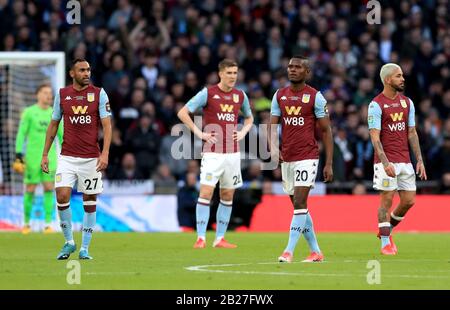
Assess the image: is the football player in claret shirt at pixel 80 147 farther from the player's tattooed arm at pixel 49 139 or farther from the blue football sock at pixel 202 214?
the blue football sock at pixel 202 214

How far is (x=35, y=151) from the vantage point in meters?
21.4

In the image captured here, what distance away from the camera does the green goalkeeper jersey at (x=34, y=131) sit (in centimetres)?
2114

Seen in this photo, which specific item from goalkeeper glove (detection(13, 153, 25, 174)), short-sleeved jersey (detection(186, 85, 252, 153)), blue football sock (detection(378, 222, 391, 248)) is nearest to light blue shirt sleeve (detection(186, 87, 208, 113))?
short-sleeved jersey (detection(186, 85, 252, 153))

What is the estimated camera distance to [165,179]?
2523 centimetres

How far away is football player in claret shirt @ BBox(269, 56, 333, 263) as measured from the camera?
46.8ft

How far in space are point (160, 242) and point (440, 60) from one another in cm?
1264

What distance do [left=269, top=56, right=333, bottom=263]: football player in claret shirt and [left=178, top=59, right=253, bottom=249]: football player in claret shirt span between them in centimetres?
318

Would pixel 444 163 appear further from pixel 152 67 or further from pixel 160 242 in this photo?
pixel 160 242

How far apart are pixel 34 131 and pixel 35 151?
0.37m

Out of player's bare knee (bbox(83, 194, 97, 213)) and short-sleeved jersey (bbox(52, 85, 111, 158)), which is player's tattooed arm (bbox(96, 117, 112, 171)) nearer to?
short-sleeved jersey (bbox(52, 85, 111, 158))

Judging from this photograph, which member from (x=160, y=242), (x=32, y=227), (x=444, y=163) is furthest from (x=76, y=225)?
(x=444, y=163)

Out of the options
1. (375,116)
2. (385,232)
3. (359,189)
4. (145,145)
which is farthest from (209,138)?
(145,145)

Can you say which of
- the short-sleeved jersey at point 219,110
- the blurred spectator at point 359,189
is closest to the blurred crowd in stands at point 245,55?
the blurred spectator at point 359,189

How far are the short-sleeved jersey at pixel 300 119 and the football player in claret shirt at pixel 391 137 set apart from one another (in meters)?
1.67
